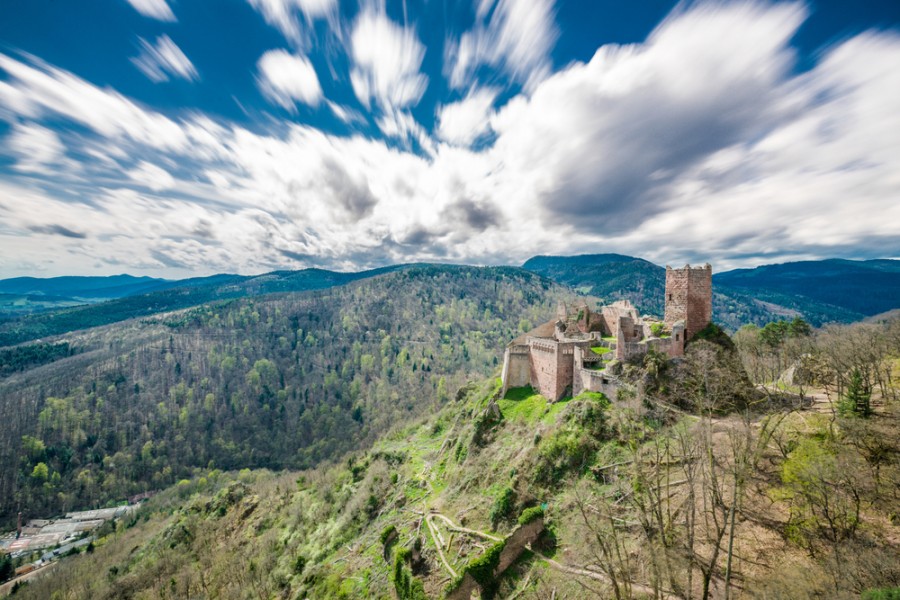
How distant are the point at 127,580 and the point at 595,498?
318ft

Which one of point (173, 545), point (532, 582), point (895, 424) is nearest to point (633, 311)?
point (895, 424)

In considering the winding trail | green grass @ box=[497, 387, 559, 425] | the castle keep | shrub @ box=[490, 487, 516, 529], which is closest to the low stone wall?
the winding trail

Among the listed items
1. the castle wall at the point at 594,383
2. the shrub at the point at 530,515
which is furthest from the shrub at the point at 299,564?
the castle wall at the point at 594,383

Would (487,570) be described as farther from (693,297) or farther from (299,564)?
(299,564)

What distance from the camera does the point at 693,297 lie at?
30500 mm

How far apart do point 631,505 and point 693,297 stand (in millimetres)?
18128

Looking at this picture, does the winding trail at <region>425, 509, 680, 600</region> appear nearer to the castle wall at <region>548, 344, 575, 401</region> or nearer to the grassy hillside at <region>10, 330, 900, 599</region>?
the grassy hillside at <region>10, 330, 900, 599</region>

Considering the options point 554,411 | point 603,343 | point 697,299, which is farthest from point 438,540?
point 697,299

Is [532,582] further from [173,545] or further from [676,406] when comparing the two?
[173,545]

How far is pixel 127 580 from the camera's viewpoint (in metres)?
70.5

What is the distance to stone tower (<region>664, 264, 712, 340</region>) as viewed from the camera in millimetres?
30422

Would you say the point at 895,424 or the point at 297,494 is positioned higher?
the point at 895,424

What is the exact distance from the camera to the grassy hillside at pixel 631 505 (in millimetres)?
Result: 16891

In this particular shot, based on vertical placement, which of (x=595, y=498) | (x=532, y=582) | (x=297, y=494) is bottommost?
(x=297, y=494)
